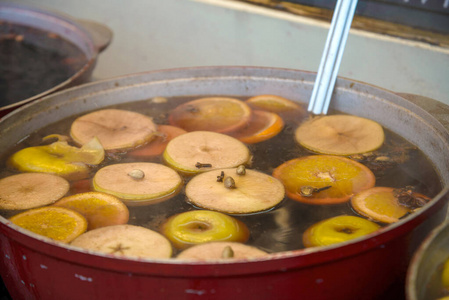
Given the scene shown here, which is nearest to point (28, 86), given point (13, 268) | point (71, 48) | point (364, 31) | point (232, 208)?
point (71, 48)

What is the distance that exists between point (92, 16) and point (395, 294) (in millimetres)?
3470

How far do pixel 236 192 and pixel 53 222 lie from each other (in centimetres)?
57

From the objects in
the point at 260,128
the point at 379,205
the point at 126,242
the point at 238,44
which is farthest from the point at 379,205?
the point at 238,44

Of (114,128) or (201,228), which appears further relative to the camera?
(114,128)

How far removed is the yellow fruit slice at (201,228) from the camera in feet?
4.39

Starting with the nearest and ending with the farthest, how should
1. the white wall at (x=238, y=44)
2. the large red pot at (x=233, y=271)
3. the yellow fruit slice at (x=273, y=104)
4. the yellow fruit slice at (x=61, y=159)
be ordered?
1. the large red pot at (x=233, y=271)
2. the yellow fruit slice at (x=61, y=159)
3. the yellow fruit slice at (x=273, y=104)
4. the white wall at (x=238, y=44)

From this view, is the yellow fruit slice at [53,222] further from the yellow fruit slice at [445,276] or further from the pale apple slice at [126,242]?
the yellow fruit slice at [445,276]

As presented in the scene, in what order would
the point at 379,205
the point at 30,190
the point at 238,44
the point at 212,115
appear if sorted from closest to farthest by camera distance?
the point at 379,205, the point at 30,190, the point at 212,115, the point at 238,44

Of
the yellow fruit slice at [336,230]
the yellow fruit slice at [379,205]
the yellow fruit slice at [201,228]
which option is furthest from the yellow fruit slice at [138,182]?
the yellow fruit slice at [379,205]

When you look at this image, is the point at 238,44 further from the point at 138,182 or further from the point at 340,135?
→ the point at 138,182

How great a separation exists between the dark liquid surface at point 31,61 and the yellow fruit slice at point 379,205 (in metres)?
1.68

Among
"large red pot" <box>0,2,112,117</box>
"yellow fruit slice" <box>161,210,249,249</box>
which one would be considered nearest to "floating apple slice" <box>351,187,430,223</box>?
"yellow fruit slice" <box>161,210,249,249</box>

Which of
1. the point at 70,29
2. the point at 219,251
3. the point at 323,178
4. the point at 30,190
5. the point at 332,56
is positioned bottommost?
the point at 30,190

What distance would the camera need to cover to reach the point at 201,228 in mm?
1394
